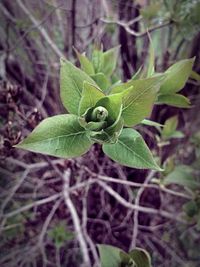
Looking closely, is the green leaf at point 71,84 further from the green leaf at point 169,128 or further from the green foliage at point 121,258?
the green leaf at point 169,128

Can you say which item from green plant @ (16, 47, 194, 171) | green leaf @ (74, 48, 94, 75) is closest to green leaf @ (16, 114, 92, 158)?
green plant @ (16, 47, 194, 171)

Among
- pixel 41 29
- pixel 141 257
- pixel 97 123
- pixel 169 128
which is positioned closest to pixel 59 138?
pixel 97 123

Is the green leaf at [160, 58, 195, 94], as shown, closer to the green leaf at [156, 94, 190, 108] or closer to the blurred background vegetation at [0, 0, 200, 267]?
the green leaf at [156, 94, 190, 108]

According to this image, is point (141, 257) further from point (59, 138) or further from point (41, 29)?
point (41, 29)

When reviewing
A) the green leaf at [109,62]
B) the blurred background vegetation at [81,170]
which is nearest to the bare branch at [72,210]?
the blurred background vegetation at [81,170]

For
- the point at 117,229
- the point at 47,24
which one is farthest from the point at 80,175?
the point at 47,24
